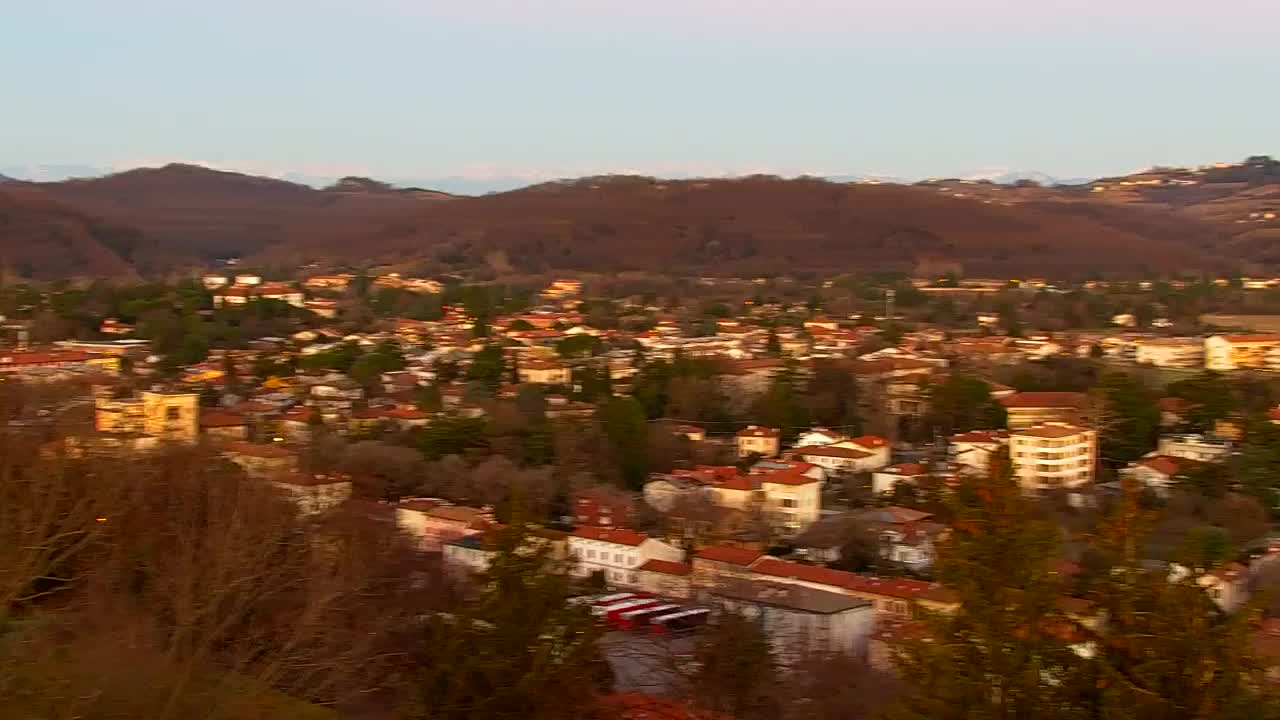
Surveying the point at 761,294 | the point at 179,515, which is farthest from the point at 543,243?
the point at 179,515

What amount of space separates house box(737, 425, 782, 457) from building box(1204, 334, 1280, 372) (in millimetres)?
7182

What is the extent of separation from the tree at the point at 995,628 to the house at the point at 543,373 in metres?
12.7

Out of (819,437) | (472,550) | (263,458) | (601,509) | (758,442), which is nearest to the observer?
(472,550)

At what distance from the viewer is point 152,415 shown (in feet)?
34.0

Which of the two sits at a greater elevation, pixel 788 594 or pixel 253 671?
pixel 253 671

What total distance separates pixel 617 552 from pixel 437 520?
1.43 metres

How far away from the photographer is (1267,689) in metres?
3.79

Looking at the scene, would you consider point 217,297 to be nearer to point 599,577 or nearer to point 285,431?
point 285,431

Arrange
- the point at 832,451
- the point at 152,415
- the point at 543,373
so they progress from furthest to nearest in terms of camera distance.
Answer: the point at 543,373 < the point at 832,451 < the point at 152,415

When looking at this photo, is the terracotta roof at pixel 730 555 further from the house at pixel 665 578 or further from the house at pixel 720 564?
the house at pixel 665 578

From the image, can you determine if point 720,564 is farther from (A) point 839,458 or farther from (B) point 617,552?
(A) point 839,458

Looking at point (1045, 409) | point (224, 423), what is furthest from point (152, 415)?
point (1045, 409)

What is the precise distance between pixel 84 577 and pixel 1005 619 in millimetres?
3237

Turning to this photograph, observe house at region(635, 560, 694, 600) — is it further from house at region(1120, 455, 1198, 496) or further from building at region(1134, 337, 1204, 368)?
building at region(1134, 337, 1204, 368)
